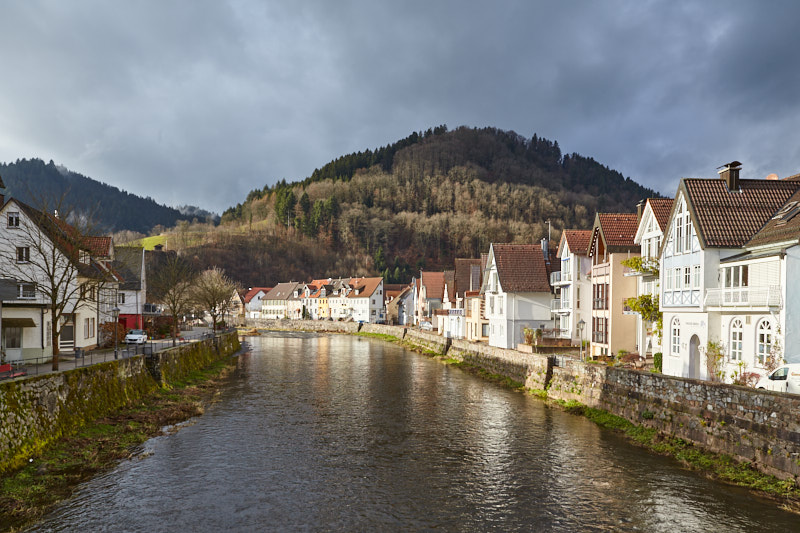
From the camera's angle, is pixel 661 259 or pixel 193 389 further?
pixel 193 389

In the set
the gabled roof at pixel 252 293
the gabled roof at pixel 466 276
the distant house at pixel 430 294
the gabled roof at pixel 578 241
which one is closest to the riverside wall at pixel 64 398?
the gabled roof at pixel 578 241

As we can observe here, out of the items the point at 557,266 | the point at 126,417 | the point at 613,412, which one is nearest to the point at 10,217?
the point at 126,417

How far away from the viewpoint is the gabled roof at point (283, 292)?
15538cm

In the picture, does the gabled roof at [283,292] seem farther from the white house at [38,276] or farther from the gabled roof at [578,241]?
the gabled roof at [578,241]

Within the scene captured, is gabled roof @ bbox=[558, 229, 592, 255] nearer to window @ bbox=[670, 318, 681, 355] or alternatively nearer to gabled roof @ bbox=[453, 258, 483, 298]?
window @ bbox=[670, 318, 681, 355]

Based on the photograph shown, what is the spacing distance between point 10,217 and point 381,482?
105 ft

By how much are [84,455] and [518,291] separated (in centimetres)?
4029

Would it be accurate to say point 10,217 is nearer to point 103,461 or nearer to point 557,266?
point 103,461

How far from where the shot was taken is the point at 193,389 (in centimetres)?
3784

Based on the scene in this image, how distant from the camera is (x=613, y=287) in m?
40.9

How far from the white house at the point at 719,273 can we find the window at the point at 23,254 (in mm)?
39783

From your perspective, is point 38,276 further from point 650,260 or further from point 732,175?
point 732,175

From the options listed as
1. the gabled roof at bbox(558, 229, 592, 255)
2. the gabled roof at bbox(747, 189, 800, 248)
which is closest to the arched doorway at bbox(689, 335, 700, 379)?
the gabled roof at bbox(747, 189, 800, 248)

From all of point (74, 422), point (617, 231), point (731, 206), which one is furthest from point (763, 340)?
point (74, 422)
